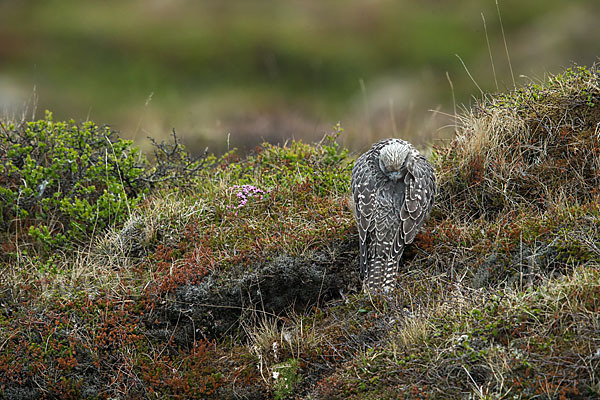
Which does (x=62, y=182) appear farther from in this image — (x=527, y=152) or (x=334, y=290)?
(x=527, y=152)

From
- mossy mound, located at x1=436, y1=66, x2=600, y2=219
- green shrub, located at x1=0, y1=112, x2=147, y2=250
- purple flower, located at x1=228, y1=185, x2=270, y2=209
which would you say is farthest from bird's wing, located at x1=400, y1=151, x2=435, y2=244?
green shrub, located at x1=0, y1=112, x2=147, y2=250

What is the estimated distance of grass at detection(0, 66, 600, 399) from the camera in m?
6.18

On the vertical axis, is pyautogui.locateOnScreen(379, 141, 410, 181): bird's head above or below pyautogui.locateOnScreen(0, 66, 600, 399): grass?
above

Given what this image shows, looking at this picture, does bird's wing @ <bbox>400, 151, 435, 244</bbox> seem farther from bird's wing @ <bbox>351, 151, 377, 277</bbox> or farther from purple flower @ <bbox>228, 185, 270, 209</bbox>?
purple flower @ <bbox>228, 185, 270, 209</bbox>

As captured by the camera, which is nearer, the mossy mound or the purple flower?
the mossy mound

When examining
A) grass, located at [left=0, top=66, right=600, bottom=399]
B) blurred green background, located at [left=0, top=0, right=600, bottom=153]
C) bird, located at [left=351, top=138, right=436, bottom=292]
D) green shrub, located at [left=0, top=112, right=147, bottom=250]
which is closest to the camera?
grass, located at [left=0, top=66, right=600, bottom=399]

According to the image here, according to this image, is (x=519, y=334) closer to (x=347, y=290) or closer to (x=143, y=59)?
(x=347, y=290)

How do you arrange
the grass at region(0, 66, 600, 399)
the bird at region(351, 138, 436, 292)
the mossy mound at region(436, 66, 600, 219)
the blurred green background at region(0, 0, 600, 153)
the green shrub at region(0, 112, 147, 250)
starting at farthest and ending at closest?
the blurred green background at region(0, 0, 600, 153), the green shrub at region(0, 112, 147, 250), the mossy mound at region(436, 66, 600, 219), the bird at region(351, 138, 436, 292), the grass at region(0, 66, 600, 399)

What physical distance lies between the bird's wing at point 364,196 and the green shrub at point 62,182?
3321mm

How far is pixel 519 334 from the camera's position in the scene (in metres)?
6.12

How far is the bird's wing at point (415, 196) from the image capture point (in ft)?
26.6

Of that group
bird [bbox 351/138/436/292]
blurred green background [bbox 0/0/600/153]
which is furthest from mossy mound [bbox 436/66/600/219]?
blurred green background [bbox 0/0/600/153]

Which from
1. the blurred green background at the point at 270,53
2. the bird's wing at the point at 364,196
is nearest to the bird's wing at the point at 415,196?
the bird's wing at the point at 364,196

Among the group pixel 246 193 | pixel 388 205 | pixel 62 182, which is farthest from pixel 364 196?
pixel 62 182
